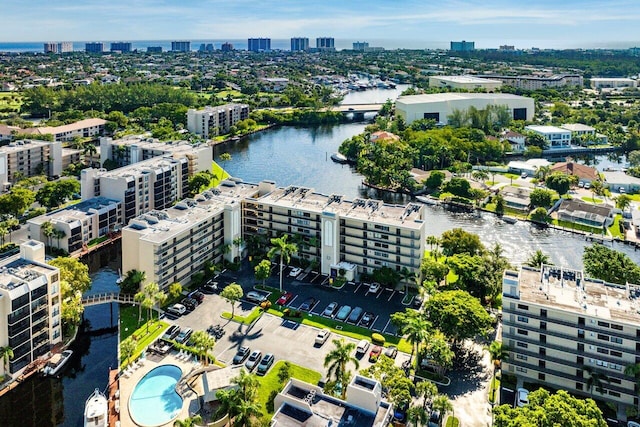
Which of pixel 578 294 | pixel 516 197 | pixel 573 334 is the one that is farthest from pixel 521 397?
pixel 516 197

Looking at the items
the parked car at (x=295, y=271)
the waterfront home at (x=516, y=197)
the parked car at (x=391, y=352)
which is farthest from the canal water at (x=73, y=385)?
the waterfront home at (x=516, y=197)

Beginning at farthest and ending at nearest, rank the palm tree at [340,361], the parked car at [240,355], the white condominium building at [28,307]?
the parked car at [240,355] → the white condominium building at [28,307] → the palm tree at [340,361]

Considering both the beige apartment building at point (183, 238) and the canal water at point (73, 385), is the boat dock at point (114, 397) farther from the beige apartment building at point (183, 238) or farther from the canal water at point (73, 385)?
the beige apartment building at point (183, 238)

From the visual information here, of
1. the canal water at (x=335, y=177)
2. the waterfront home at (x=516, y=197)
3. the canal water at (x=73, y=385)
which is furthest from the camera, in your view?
the waterfront home at (x=516, y=197)

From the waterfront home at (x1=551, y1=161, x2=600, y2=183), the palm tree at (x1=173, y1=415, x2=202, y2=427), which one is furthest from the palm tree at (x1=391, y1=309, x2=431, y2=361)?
the waterfront home at (x1=551, y1=161, x2=600, y2=183)

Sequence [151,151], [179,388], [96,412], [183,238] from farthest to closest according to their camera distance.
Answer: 1. [151,151]
2. [183,238]
3. [179,388]
4. [96,412]

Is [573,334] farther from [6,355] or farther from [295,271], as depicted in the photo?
[6,355]
